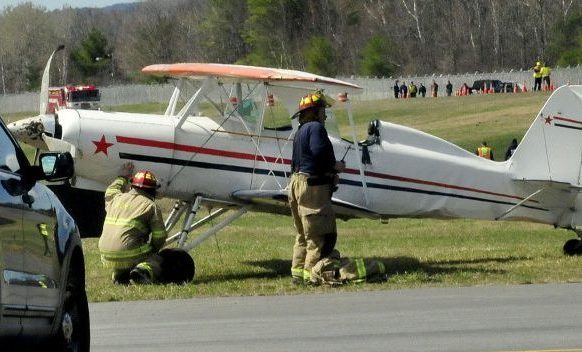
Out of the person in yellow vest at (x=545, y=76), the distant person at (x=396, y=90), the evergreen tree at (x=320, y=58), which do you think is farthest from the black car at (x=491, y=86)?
the evergreen tree at (x=320, y=58)

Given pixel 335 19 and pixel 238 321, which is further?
pixel 335 19

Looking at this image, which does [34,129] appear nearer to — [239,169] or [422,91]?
[239,169]

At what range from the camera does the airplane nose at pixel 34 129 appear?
52.0 feet

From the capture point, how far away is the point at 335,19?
124 metres

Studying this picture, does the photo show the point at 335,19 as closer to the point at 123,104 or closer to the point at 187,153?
the point at 123,104

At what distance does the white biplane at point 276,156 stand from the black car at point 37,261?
23.1ft

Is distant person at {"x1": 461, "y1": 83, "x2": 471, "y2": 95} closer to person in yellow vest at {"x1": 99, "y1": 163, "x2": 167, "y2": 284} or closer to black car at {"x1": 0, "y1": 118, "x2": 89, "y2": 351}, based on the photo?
person in yellow vest at {"x1": 99, "y1": 163, "x2": 167, "y2": 284}

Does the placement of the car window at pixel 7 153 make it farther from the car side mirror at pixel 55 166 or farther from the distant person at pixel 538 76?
the distant person at pixel 538 76

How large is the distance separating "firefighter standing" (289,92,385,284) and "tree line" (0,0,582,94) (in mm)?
84725

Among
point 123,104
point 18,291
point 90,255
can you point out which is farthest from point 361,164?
point 123,104

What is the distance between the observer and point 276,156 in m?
16.7

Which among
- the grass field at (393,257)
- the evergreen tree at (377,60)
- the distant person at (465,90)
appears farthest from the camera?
the evergreen tree at (377,60)

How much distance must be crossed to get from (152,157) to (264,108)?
155 centimetres

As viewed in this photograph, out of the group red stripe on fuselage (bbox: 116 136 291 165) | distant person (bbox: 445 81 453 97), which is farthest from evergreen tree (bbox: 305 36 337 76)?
red stripe on fuselage (bbox: 116 136 291 165)
